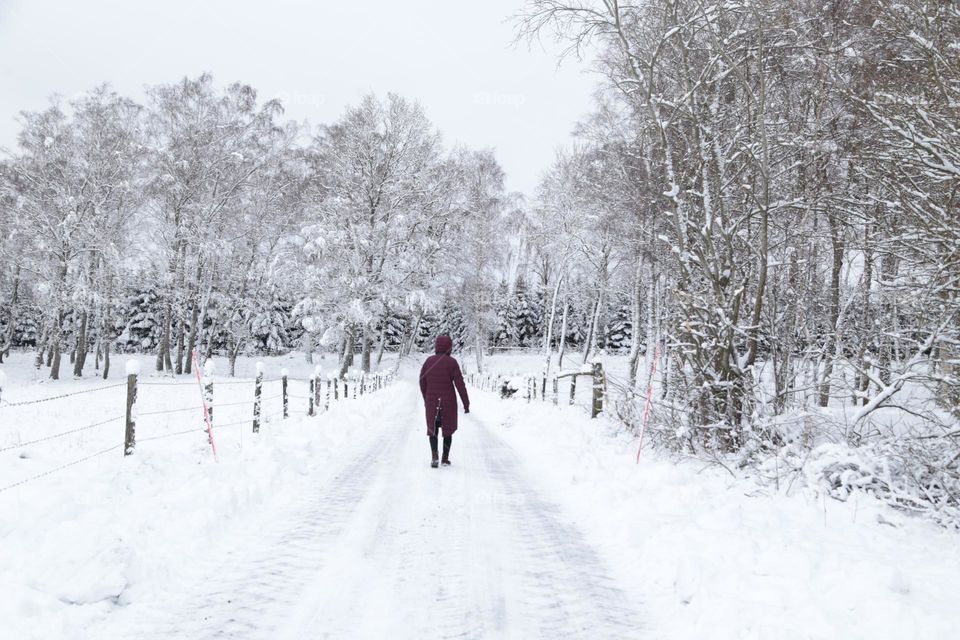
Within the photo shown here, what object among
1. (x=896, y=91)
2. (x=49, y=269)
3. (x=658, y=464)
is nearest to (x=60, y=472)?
(x=658, y=464)

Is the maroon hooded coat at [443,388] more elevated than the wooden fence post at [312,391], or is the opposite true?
the maroon hooded coat at [443,388]

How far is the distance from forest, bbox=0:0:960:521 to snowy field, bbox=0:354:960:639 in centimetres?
147

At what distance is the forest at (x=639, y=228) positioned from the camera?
5.98m

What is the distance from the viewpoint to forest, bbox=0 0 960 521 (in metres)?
5.98

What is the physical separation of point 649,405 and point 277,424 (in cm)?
708

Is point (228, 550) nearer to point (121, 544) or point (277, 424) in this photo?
point (121, 544)

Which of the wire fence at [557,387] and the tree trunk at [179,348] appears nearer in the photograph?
the wire fence at [557,387]

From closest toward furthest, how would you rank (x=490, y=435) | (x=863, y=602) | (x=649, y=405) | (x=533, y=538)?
1. (x=863, y=602)
2. (x=533, y=538)
3. (x=649, y=405)
4. (x=490, y=435)

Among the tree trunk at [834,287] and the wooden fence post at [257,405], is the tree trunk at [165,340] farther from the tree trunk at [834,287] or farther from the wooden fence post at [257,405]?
the tree trunk at [834,287]

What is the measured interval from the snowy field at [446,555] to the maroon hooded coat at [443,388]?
86 centimetres

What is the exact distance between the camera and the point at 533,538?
4723 mm

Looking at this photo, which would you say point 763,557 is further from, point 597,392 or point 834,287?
point 834,287

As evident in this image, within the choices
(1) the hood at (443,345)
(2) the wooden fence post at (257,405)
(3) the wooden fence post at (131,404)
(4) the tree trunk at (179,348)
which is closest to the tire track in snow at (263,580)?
(3) the wooden fence post at (131,404)

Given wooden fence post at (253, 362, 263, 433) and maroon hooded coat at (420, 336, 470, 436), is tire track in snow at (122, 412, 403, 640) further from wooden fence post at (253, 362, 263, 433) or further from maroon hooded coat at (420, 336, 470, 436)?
wooden fence post at (253, 362, 263, 433)
